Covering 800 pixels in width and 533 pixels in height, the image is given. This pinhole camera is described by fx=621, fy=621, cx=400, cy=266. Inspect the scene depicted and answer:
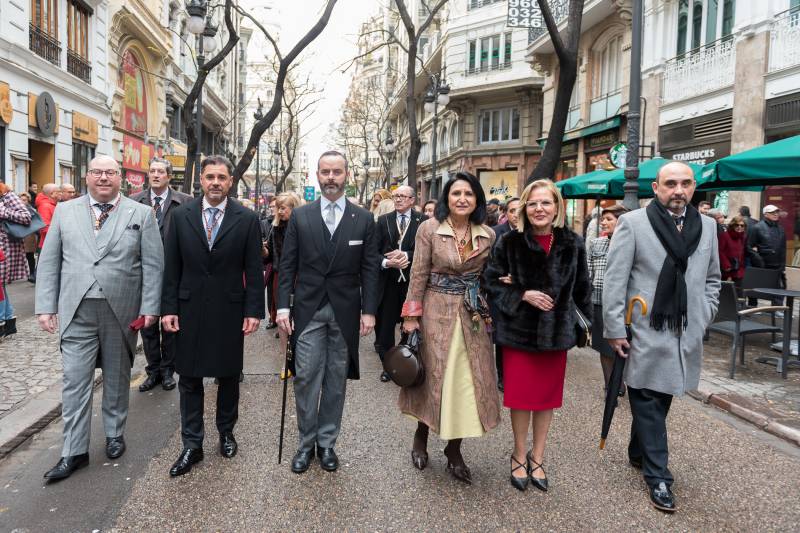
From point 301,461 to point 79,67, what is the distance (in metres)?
20.8

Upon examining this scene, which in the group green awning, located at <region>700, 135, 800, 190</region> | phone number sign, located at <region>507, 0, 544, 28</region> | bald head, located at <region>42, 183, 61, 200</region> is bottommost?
bald head, located at <region>42, 183, 61, 200</region>

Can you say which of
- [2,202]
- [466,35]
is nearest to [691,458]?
[2,202]

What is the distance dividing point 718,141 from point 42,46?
1846cm

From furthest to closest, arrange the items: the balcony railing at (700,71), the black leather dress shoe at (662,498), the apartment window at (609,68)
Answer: the apartment window at (609,68) → the balcony railing at (700,71) → the black leather dress shoe at (662,498)

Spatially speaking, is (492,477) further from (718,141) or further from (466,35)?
(466,35)

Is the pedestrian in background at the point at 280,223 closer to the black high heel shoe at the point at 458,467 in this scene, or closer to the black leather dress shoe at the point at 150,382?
the black leather dress shoe at the point at 150,382

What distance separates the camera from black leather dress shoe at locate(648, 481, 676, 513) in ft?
12.3

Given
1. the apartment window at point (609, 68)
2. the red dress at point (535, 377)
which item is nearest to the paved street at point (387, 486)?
the red dress at point (535, 377)

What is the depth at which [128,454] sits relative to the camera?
449cm

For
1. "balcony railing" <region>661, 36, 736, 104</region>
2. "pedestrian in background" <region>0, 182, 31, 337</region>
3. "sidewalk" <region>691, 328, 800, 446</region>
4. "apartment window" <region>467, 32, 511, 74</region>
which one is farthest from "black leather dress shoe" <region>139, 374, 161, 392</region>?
"apartment window" <region>467, 32, 511, 74</region>

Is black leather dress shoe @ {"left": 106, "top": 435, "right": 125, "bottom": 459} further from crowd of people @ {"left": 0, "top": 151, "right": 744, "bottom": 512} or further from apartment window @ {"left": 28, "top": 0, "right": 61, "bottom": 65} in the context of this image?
apartment window @ {"left": 28, "top": 0, "right": 61, "bottom": 65}

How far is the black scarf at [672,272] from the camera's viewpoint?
3.86 metres

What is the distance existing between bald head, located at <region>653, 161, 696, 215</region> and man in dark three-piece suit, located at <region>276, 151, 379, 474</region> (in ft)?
6.38

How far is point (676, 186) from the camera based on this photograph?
392 centimetres
